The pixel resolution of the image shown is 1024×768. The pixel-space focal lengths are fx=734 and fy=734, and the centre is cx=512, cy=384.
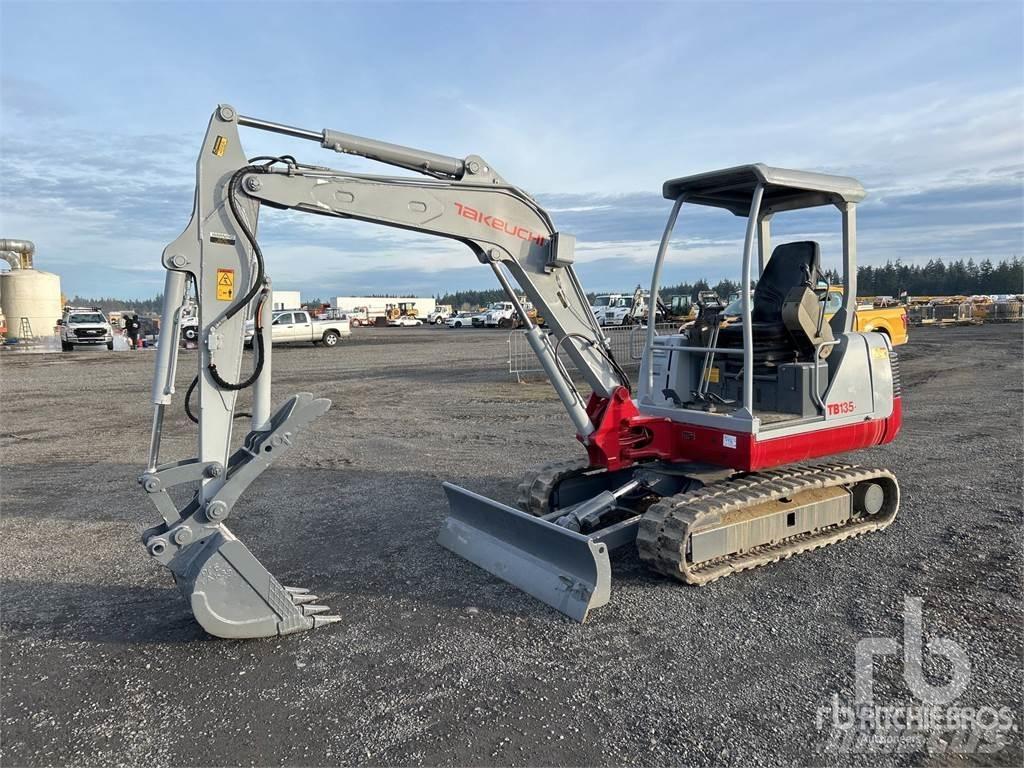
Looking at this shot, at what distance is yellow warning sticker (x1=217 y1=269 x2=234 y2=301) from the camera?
4.81 metres

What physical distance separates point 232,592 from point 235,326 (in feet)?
5.60

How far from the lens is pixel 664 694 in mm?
3996

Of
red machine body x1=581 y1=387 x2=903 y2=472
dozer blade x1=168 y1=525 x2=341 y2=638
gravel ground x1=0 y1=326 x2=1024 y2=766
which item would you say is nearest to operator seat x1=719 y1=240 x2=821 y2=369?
red machine body x1=581 y1=387 x2=903 y2=472

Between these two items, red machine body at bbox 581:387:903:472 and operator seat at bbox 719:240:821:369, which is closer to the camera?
red machine body at bbox 581:387:903:472

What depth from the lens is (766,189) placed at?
6461 millimetres

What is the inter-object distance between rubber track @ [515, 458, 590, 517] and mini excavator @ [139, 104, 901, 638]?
0.07 ft

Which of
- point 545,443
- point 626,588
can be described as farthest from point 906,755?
point 545,443

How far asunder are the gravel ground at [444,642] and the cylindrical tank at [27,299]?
4044 cm

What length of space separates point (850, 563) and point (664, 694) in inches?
106

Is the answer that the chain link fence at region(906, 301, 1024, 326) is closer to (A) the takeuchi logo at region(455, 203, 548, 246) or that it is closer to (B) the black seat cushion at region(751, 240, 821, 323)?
(B) the black seat cushion at region(751, 240, 821, 323)

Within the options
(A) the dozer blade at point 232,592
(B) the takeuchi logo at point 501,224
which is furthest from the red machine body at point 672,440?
(A) the dozer blade at point 232,592

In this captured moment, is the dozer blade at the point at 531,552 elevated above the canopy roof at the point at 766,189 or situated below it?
below

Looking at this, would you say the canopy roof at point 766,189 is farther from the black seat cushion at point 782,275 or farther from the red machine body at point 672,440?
the red machine body at point 672,440

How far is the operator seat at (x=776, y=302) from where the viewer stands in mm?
6559
